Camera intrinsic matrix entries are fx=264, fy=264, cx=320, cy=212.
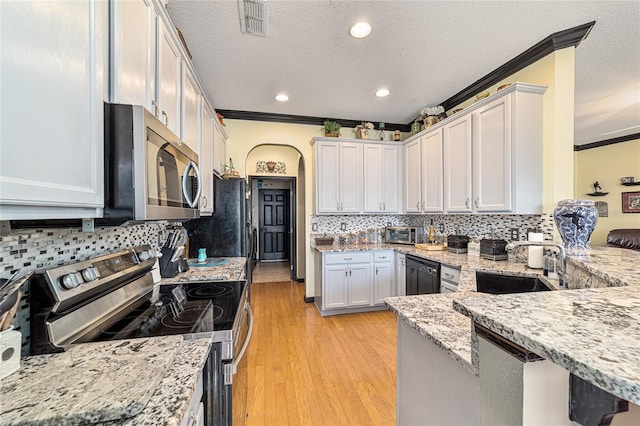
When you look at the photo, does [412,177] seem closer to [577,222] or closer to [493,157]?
[493,157]

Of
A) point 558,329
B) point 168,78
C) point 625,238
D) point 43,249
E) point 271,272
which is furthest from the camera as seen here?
point 271,272

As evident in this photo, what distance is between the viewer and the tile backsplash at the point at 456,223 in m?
2.45

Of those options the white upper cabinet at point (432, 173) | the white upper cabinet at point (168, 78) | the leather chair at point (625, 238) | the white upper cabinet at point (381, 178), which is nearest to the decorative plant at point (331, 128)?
the white upper cabinet at point (381, 178)

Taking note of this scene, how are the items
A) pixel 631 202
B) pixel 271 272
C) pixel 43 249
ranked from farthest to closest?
pixel 271 272 → pixel 631 202 → pixel 43 249

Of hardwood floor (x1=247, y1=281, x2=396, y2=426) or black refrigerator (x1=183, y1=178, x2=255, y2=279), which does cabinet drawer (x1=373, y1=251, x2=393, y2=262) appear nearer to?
hardwood floor (x1=247, y1=281, x2=396, y2=426)

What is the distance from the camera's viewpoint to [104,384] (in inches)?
25.2

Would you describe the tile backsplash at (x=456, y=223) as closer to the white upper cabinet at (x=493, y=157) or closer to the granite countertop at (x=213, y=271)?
the white upper cabinet at (x=493, y=157)

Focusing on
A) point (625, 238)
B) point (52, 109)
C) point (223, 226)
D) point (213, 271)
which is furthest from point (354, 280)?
point (625, 238)

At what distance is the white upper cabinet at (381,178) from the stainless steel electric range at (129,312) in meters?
2.77

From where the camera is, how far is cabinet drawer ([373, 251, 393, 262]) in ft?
11.6

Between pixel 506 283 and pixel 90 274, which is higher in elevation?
pixel 90 274

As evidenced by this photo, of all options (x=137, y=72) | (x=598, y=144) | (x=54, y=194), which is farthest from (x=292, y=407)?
(x=598, y=144)

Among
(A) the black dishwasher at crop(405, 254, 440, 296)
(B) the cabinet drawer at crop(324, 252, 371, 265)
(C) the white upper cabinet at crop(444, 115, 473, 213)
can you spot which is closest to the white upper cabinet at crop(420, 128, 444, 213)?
(C) the white upper cabinet at crop(444, 115, 473, 213)

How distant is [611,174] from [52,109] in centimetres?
804
